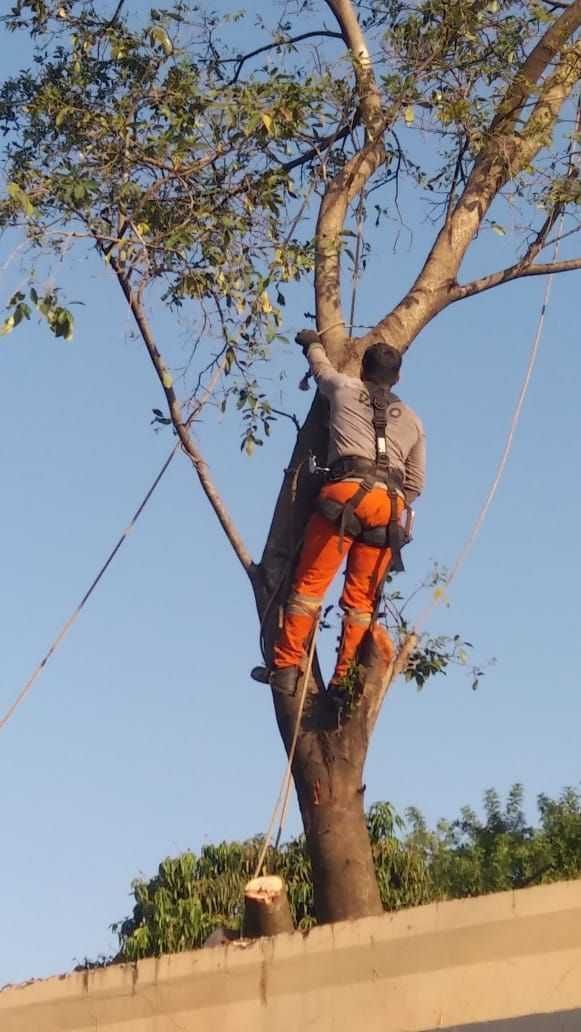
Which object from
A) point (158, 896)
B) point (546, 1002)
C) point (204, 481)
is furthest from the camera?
point (158, 896)

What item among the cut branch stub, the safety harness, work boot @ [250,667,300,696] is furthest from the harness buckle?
the cut branch stub

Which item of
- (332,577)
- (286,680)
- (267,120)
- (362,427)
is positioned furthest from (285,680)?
(267,120)

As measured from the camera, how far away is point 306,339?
9.52 m

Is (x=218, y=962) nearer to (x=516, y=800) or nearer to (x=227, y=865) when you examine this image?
(x=516, y=800)

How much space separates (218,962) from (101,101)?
19.2 feet

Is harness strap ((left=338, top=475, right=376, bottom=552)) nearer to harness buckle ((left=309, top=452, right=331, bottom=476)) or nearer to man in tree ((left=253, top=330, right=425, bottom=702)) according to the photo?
man in tree ((left=253, top=330, right=425, bottom=702))

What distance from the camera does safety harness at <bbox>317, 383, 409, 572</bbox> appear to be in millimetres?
8781

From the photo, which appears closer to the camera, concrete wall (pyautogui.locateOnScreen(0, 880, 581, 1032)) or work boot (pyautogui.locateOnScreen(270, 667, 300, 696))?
concrete wall (pyautogui.locateOnScreen(0, 880, 581, 1032))

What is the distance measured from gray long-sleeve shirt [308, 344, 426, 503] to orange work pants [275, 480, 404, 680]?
23cm

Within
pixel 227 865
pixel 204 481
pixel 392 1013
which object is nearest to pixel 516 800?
pixel 227 865

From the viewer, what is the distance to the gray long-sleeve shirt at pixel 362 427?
29.3 ft

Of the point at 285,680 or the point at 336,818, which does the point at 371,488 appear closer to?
the point at 285,680

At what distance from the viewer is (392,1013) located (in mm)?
6520

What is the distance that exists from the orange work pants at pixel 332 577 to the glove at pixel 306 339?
40.2 inches
